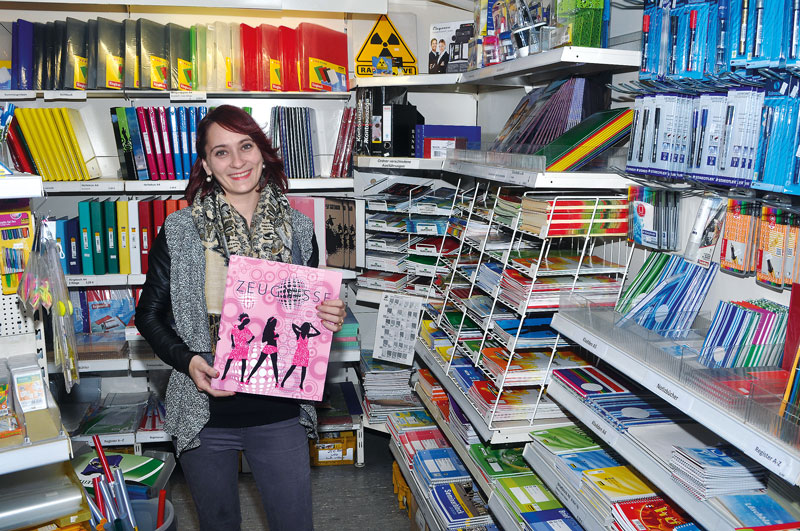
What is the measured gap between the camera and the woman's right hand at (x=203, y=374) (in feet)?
5.87

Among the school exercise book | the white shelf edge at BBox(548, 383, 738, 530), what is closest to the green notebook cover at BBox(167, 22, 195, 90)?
the school exercise book

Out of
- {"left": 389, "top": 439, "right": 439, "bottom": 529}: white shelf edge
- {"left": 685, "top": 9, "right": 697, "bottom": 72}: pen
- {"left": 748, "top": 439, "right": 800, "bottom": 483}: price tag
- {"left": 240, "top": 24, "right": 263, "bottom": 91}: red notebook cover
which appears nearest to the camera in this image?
{"left": 748, "top": 439, "right": 800, "bottom": 483}: price tag

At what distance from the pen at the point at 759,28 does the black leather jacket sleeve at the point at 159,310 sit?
1576mm

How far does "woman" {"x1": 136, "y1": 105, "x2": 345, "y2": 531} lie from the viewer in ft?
6.19

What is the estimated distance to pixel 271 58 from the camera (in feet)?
11.3

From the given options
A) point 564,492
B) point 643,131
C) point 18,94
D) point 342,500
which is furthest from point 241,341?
point 18,94

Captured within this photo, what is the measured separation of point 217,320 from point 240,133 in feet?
1.82

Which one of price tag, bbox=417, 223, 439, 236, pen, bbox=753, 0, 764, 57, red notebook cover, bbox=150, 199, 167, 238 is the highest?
pen, bbox=753, 0, 764, 57

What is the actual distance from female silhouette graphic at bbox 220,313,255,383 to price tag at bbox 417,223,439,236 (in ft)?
5.23

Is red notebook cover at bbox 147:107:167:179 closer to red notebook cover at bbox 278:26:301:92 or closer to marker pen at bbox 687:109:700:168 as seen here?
red notebook cover at bbox 278:26:301:92

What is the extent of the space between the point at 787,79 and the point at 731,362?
0.63m

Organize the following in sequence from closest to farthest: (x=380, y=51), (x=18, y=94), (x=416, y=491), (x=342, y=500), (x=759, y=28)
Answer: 1. (x=759, y=28)
2. (x=416, y=491)
3. (x=18, y=94)
4. (x=342, y=500)
5. (x=380, y=51)

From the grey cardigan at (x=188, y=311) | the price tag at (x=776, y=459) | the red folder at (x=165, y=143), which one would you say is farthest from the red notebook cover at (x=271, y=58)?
the price tag at (x=776, y=459)

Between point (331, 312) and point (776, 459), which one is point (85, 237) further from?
point (776, 459)
